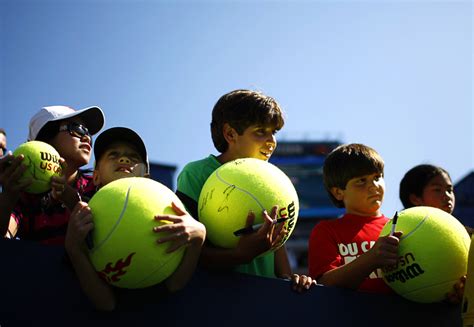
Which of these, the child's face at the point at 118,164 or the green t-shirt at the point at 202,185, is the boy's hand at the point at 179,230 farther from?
the child's face at the point at 118,164

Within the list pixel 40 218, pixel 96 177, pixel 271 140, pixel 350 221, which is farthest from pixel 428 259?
pixel 40 218

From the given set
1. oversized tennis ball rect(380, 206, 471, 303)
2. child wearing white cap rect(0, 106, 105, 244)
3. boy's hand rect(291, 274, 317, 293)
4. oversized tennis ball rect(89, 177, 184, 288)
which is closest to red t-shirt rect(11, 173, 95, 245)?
child wearing white cap rect(0, 106, 105, 244)

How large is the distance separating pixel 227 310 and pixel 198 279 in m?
0.23

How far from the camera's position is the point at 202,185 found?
3463 millimetres

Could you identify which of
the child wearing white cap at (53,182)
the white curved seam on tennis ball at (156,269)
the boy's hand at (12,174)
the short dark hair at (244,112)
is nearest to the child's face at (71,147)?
the child wearing white cap at (53,182)

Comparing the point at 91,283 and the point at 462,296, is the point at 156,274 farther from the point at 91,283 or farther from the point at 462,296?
the point at 462,296

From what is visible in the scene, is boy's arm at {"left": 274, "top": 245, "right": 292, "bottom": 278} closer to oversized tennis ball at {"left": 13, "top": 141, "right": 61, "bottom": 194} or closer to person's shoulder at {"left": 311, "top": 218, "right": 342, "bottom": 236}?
person's shoulder at {"left": 311, "top": 218, "right": 342, "bottom": 236}

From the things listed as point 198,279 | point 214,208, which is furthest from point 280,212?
point 198,279

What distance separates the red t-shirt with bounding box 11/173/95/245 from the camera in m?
3.38

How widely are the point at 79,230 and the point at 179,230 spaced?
0.44 meters

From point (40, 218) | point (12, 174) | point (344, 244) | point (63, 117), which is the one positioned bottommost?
point (40, 218)

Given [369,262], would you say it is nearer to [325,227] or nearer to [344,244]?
[344,244]

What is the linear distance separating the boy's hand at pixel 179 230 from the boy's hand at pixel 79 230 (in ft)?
0.99

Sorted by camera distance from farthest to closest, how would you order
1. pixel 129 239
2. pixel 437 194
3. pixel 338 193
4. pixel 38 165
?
pixel 437 194
pixel 338 193
pixel 38 165
pixel 129 239
